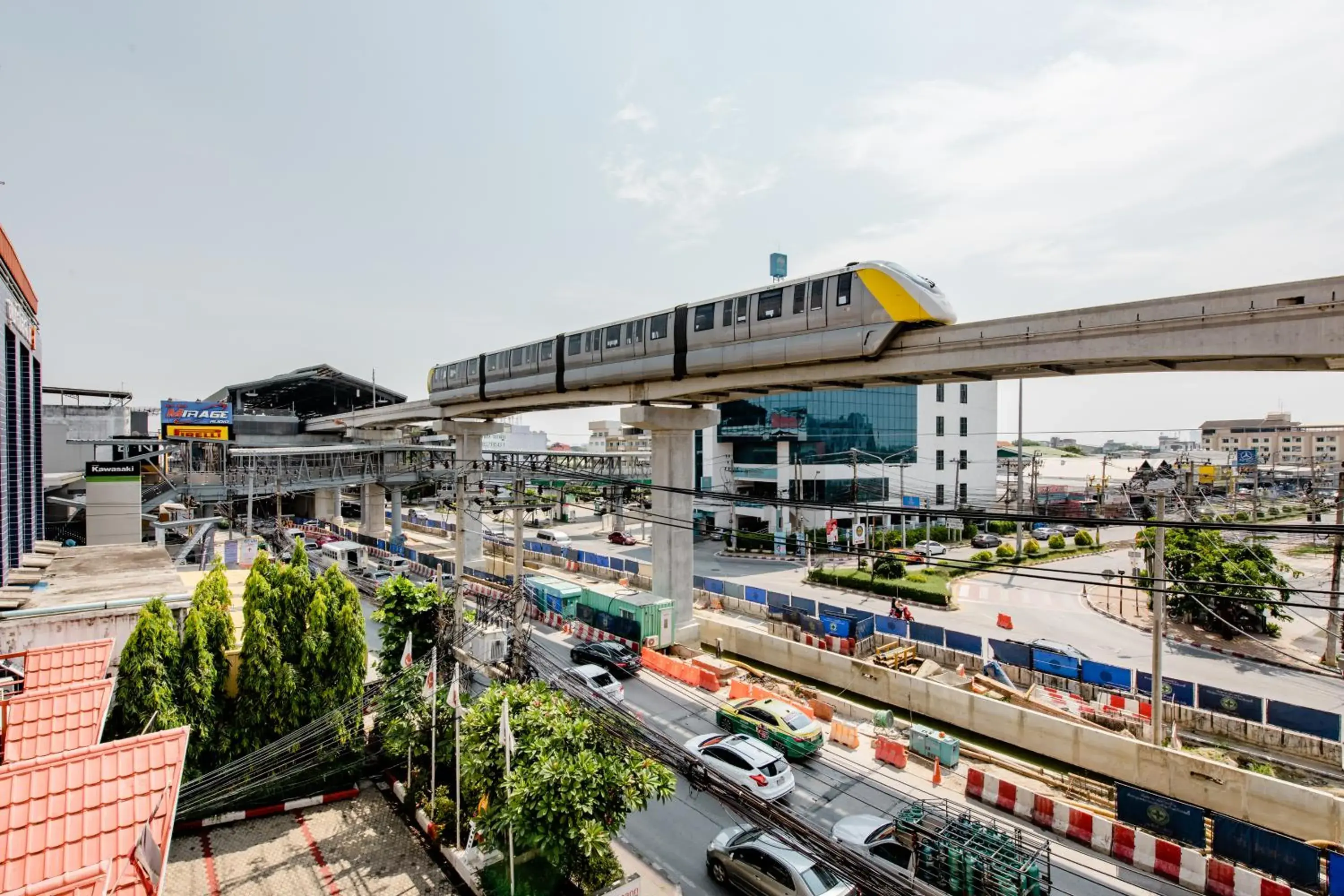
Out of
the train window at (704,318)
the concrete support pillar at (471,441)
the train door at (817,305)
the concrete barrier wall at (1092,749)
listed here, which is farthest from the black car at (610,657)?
the concrete support pillar at (471,441)

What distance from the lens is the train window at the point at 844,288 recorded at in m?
17.2

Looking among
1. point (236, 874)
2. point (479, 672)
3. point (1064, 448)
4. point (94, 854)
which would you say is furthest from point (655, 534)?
point (1064, 448)

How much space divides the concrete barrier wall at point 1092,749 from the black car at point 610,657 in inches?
188

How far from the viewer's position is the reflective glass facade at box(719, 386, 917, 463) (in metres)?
47.5

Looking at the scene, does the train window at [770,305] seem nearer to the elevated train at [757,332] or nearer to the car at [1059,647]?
the elevated train at [757,332]

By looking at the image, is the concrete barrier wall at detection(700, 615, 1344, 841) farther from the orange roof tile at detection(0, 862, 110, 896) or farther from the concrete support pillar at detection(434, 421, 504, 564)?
the concrete support pillar at detection(434, 421, 504, 564)

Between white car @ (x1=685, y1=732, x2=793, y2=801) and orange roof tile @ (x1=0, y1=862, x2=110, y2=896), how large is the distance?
400 inches

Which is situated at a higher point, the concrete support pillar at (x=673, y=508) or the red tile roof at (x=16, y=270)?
the red tile roof at (x=16, y=270)

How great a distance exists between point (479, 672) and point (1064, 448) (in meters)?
167

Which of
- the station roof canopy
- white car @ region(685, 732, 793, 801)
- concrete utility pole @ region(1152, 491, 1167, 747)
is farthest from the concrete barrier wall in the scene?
the station roof canopy

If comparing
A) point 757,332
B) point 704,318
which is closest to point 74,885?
point 757,332

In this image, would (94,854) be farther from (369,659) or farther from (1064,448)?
(1064,448)

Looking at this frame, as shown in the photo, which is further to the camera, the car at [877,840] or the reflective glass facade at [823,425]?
the reflective glass facade at [823,425]

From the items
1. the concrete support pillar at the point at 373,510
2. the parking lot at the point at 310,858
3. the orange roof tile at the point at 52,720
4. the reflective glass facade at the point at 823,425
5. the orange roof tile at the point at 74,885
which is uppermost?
the reflective glass facade at the point at 823,425
